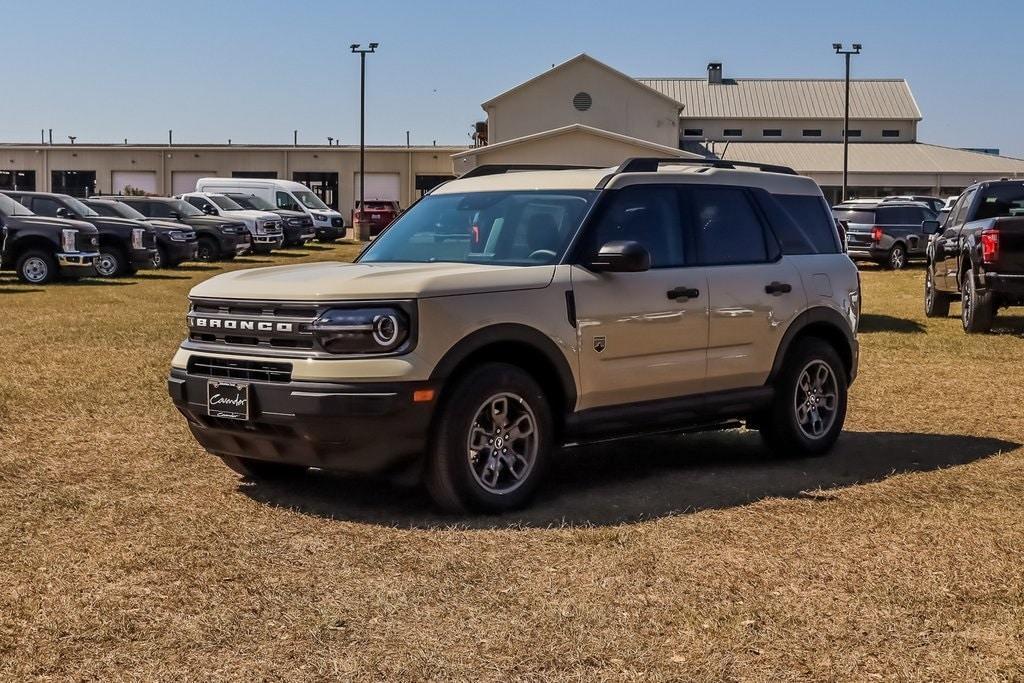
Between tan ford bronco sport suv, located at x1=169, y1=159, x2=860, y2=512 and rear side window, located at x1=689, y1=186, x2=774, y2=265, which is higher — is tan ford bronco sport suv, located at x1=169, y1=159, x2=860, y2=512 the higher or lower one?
the lower one

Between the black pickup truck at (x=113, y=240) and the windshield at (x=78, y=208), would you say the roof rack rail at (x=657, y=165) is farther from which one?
the windshield at (x=78, y=208)

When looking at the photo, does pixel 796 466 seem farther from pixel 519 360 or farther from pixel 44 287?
pixel 44 287

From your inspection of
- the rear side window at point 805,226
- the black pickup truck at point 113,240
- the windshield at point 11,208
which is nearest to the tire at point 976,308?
the rear side window at point 805,226

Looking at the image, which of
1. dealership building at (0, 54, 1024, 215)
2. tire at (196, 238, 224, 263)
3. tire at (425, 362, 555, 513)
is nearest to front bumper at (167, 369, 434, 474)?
tire at (425, 362, 555, 513)

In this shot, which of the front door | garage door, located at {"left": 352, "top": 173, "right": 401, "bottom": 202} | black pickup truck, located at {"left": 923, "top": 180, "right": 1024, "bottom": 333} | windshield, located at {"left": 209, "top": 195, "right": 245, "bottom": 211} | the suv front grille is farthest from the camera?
garage door, located at {"left": 352, "top": 173, "right": 401, "bottom": 202}

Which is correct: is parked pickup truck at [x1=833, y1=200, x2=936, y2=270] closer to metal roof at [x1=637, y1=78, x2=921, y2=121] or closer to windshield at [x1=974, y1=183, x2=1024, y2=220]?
windshield at [x1=974, y1=183, x2=1024, y2=220]

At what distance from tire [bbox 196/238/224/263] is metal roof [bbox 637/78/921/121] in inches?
2008

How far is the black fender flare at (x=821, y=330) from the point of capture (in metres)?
8.80

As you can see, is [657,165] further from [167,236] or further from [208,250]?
[208,250]

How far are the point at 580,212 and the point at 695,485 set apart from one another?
5.63 feet

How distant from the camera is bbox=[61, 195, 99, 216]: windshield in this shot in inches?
1108

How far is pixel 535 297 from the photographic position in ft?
23.9

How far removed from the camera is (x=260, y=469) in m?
7.88

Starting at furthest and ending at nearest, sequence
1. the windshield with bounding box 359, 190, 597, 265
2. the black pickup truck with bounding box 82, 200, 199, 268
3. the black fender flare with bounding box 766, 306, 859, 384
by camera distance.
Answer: the black pickup truck with bounding box 82, 200, 199, 268 → the black fender flare with bounding box 766, 306, 859, 384 → the windshield with bounding box 359, 190, 597, 265
